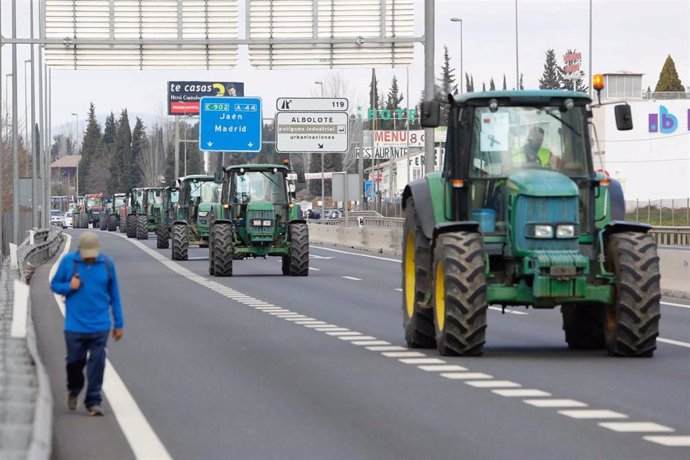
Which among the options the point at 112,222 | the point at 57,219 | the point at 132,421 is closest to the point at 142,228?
the point at 112,222

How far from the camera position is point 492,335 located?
67.8 feet

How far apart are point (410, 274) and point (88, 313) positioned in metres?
7.59

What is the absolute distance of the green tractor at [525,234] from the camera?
16.6 m

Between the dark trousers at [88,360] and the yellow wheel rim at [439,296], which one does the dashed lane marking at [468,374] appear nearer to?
the yellow wheel rim at [439,296]

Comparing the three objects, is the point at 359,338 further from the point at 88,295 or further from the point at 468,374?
the point at 88,295

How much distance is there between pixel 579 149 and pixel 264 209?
2146cm

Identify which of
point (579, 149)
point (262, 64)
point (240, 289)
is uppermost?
point (262, 64)

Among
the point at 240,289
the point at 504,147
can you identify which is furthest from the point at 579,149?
the point at 240,289

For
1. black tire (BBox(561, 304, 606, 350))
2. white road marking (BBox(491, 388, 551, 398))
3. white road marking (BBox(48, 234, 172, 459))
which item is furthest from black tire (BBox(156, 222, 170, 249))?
white road marking (BBox(491, 388, 551, 398))

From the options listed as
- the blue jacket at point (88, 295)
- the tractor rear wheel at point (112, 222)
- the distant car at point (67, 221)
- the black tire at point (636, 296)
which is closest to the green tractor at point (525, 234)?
the black tire at point (636, 296)

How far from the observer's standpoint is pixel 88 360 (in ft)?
40.3

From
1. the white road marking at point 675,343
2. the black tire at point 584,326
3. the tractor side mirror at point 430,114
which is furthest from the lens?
the white road marking at point 675,343

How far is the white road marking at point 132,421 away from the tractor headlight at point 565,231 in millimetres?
4535

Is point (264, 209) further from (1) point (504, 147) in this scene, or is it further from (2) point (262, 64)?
(1) point (504, 147)
